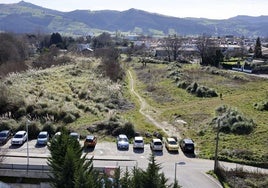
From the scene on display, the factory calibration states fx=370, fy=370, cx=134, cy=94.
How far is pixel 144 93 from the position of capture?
63656 mm

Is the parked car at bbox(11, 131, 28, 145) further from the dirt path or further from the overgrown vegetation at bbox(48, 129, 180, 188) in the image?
the dirt path

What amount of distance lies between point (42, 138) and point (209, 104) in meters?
26.0

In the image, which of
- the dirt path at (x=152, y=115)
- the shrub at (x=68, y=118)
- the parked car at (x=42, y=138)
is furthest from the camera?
the shrub at (x=68, y=118)

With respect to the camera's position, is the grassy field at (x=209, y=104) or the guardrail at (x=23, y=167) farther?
the grassy field at (x=209, y=104)

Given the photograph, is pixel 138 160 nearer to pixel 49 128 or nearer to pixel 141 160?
pixel 141 160

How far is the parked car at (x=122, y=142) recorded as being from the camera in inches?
1359

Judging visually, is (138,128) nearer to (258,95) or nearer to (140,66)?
(258,95)

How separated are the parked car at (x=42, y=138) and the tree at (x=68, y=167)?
12.3 meters

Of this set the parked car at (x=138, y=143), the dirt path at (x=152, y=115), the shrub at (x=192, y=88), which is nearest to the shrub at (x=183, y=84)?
the shrub at (x=192, y=88)

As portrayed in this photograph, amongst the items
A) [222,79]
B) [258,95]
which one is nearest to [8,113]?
[258,95]

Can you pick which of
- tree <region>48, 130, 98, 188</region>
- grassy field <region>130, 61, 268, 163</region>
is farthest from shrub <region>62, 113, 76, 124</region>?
tree <region>48, 130, 98, 188</region>

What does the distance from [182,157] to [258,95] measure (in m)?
27.8

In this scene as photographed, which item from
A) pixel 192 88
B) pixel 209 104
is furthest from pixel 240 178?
pixel 192 88

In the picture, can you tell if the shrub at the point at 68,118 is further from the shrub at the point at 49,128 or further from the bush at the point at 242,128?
the bush at the point at 242,128
